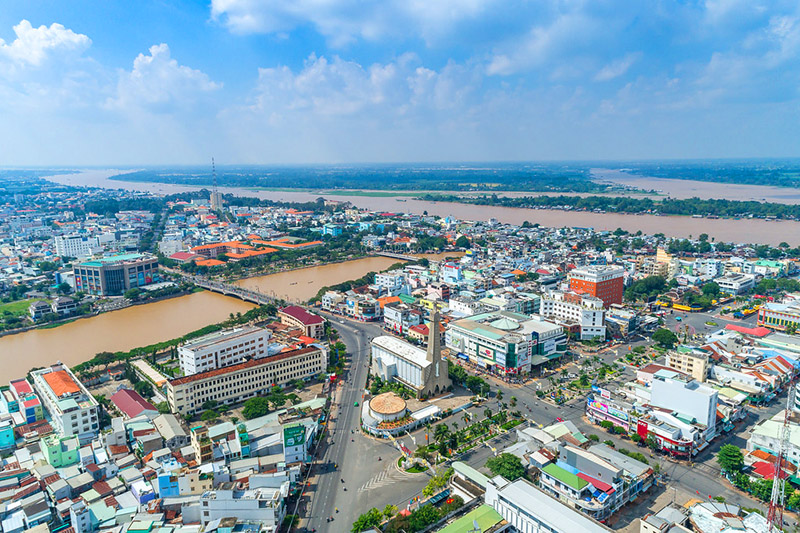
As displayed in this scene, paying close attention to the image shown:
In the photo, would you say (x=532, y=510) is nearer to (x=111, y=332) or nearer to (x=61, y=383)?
(x=61, y=383)

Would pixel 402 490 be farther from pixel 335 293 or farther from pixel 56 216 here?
pixel 56 216

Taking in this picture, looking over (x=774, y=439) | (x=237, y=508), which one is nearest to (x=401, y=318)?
(x=237, y=508)

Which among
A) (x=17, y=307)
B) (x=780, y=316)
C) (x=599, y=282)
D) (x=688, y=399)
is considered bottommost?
(x=17, y=307)

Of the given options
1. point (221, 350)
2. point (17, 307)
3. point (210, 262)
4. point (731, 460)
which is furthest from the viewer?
point (210, 262)

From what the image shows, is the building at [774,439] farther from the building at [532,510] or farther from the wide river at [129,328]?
the wide river at [129,328]

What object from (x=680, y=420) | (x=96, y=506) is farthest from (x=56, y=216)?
(x=680, y=420)

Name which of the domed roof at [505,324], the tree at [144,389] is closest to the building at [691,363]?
the domed roof at [505,324]
